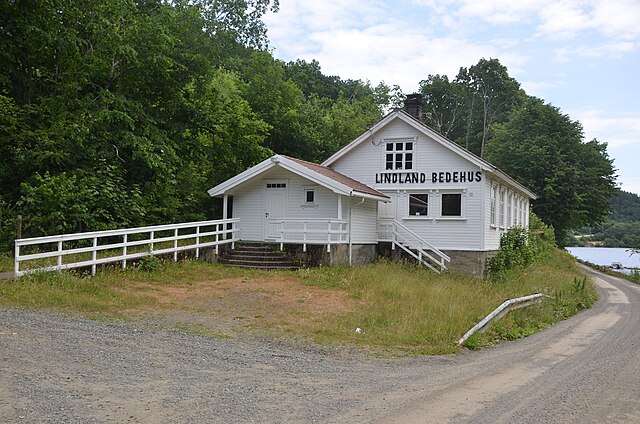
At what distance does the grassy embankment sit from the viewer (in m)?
11.2

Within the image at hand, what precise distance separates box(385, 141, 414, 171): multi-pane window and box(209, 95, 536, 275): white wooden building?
0.15 feet

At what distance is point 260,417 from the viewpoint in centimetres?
602

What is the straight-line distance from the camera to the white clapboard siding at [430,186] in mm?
23672

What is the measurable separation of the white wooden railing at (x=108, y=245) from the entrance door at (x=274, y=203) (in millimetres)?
1260

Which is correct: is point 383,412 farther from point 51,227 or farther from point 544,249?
point 544,249

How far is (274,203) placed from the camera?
23.1 metres

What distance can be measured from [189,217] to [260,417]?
2079cm

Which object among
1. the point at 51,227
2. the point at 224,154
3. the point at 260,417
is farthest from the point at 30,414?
the point at 224,154

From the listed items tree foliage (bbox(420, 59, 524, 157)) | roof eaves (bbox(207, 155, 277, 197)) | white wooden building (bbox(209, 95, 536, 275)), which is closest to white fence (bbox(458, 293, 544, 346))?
white wooden building (bbox(209, 95, 536, 275))

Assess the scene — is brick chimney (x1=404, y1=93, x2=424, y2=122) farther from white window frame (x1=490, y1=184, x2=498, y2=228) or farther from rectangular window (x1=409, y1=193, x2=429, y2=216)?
white window frame (x1=490, y1=184, x2=498, y2=228)

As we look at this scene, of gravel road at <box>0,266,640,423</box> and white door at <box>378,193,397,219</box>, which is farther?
white door at <box>378,193,397,219</box>

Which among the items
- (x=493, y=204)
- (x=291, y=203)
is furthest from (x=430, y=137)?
(x=291, y=203)

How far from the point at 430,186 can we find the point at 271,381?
59.5ft

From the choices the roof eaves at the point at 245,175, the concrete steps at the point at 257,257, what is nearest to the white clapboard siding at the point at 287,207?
the roof eaves at the point at 245,175
